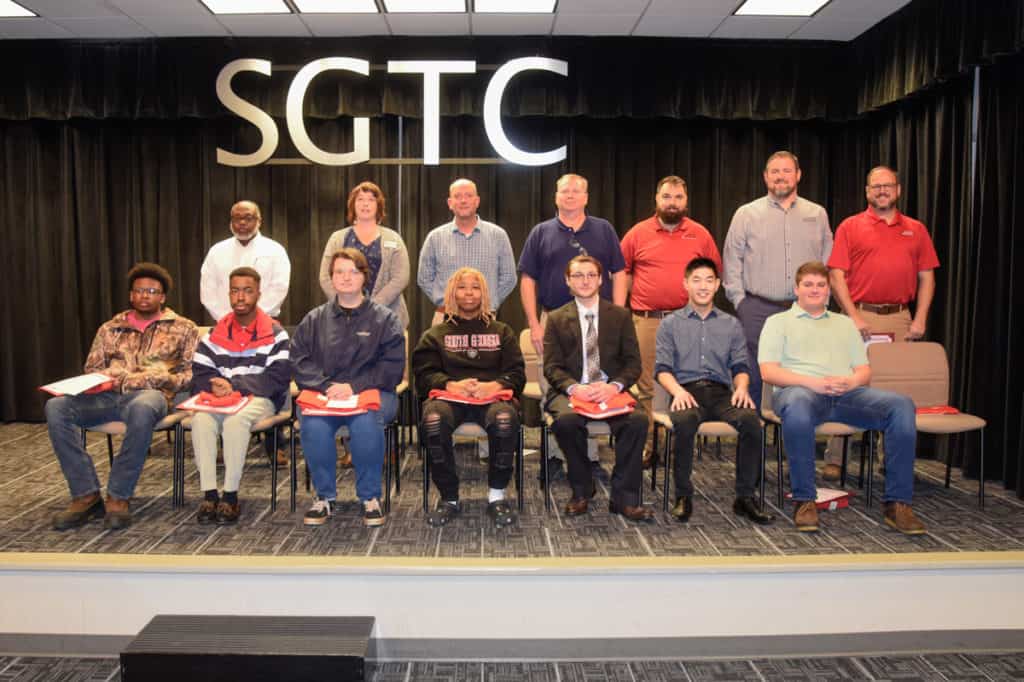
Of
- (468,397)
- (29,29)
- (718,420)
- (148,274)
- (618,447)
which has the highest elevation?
(29,29)

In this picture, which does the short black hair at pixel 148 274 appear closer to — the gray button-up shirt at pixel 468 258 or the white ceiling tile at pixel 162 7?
the gray button-up shirt at pixel 468 258

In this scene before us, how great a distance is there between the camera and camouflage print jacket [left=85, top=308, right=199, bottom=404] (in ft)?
12.7

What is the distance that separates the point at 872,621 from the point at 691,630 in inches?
26.4

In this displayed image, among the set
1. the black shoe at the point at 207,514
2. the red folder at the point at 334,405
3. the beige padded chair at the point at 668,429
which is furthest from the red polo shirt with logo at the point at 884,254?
the black shoe at the point at 207,514

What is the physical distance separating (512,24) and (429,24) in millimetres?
602

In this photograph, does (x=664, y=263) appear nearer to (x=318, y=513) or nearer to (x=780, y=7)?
(x=780, y=7)

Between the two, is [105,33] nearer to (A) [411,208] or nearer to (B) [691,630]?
(A) [411,208]

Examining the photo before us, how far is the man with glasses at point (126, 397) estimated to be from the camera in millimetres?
3596

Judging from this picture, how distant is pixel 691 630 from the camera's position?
2.88 m

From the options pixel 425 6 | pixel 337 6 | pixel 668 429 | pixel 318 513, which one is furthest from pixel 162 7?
pixel 668 429

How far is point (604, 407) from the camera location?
3594mm

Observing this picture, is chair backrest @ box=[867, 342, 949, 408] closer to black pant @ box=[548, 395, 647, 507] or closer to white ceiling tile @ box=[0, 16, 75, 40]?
black pant @ box=[548, 395, 647, 507]

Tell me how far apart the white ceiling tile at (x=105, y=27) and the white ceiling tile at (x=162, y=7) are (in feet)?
0.65

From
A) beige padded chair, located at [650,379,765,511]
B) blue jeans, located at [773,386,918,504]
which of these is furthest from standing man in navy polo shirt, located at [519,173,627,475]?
blue jeans, located at [773,386,918,504]
